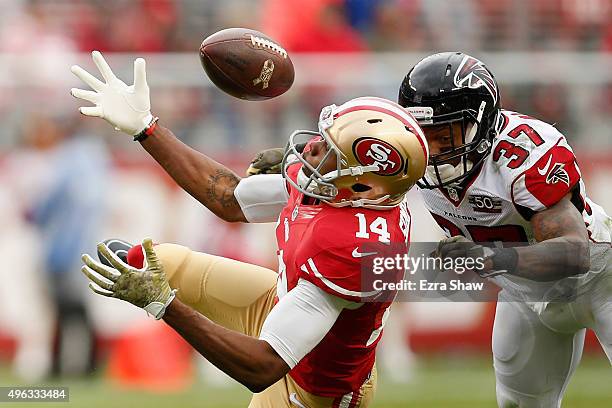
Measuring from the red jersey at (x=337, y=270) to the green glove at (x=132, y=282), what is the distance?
430 mm

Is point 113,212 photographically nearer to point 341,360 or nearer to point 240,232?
point 240,232

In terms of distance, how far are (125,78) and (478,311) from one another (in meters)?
3.04

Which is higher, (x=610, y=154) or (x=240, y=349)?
(x=240, y=349)

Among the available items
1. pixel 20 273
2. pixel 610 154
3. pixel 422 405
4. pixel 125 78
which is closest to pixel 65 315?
pixel 20 273

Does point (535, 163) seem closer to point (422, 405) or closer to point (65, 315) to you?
point (422, 405)

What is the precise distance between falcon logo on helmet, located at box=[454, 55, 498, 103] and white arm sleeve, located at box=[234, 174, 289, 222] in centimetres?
72

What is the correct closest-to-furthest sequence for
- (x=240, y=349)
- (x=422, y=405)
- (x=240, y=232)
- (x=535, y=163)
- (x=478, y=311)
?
(x=240, y=349) → (x=535, y=163) → (x=422, y=405) → (x=240, y=232) → (x=478, y=311)

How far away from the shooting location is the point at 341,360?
371 centimetres

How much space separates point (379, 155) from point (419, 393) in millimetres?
3752

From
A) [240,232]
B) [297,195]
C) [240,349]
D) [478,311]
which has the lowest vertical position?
[478,311]

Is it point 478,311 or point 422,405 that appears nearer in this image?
point 422,405

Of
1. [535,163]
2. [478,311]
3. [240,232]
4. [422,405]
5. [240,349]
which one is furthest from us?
[478,311]

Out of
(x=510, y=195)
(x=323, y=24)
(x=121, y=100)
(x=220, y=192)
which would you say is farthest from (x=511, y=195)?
(x=323, y=24)

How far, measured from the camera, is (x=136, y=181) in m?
8.16
